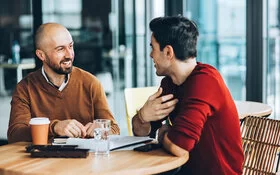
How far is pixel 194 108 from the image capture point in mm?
2113

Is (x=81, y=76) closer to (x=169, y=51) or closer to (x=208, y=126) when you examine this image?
(x=169, y=51)

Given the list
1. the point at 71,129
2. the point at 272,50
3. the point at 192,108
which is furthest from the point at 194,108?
the point at 272,50

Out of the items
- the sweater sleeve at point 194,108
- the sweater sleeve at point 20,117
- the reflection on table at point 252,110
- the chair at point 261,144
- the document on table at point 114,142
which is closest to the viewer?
the sweater sleeve at point 194,108

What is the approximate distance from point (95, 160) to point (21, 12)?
3057 mm

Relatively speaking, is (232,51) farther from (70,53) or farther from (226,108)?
(226,108)

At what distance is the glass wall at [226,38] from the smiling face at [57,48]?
257cm

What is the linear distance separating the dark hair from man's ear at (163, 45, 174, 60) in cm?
1

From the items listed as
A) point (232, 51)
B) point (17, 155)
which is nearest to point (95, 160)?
point (17, 155)

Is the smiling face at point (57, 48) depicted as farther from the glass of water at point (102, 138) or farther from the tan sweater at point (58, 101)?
the glass of water at point (102, 138)

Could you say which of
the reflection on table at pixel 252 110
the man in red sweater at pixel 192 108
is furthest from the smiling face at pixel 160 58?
the reflection on table at pixel 252 110

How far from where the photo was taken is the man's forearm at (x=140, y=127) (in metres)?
2.48

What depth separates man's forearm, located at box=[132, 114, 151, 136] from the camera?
2.48 meters

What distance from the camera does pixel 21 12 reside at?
15.8 feet

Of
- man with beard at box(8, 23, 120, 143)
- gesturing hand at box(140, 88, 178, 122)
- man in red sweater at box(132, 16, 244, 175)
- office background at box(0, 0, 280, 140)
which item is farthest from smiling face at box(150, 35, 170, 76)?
office background at box(0, 0, 280, 140)
